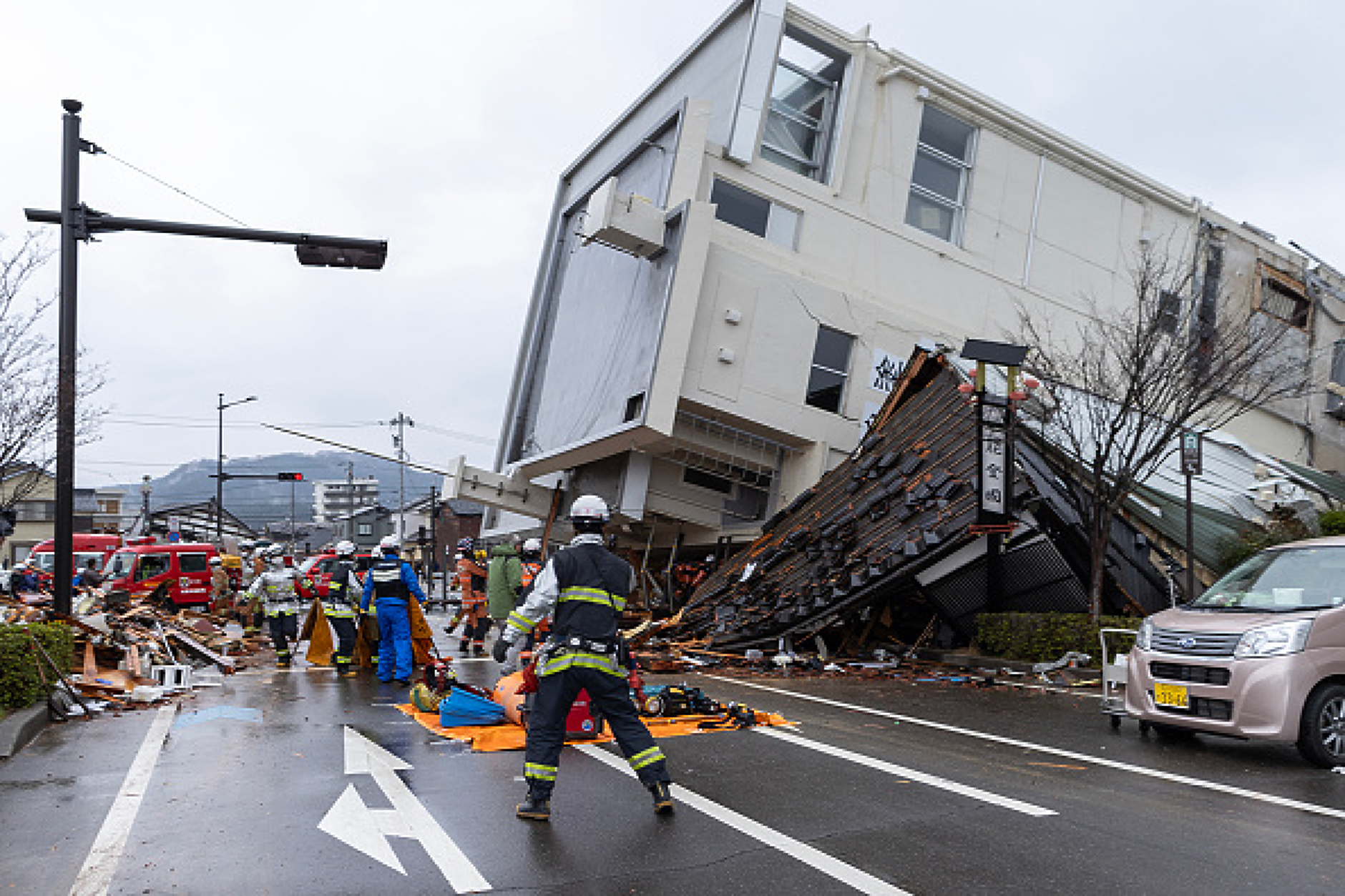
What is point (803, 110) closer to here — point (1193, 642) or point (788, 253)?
point (788, 253)

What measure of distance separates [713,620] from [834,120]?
12995mm

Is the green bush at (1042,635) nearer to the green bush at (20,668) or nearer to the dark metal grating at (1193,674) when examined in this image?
the dark metal grating at (1193,674)

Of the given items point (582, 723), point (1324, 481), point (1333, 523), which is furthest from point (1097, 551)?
point (1324, 481)

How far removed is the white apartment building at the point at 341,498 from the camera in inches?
4038

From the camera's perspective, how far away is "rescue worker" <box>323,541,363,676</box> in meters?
13.2

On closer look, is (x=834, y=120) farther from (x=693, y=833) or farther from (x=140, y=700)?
(x=693, y=833)

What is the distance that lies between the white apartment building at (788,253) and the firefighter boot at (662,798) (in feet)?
51.6

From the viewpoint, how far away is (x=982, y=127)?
25.0 meters

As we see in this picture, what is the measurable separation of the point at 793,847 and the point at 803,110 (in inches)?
867

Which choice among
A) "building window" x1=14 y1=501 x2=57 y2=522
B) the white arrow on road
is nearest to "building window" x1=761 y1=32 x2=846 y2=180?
the white arrow on road

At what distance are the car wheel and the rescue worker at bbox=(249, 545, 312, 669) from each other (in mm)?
12894

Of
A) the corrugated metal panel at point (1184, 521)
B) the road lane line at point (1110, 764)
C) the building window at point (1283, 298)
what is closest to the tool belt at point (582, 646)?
the road lane line at point (1110, 764)

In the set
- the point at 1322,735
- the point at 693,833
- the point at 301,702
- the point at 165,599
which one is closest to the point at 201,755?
the point at 301,702

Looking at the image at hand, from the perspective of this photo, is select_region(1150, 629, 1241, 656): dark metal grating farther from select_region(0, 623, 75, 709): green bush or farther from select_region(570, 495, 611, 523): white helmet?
select_region(0, 623, 75, 709): green bush
